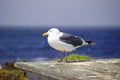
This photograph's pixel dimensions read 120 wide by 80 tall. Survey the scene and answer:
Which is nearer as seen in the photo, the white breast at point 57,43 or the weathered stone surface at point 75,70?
the weathered stone surface at point 75,70

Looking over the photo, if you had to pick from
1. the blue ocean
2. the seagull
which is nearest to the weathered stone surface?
the seagull

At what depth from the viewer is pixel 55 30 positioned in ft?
43.5

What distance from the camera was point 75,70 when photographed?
480 inches

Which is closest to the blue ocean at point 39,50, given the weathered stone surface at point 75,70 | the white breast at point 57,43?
the weathered stone surface at point 75,70

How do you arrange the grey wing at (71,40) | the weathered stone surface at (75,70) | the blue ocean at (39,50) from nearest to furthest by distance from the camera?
the weathered stone surface at (75,70), the grey wing at (71,40), the blue ocean at (39,50)

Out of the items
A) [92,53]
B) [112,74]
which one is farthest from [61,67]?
[92,53]

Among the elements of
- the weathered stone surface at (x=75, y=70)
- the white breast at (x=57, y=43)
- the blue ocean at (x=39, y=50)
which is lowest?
the weathered stone surface at (x=75, y=70)

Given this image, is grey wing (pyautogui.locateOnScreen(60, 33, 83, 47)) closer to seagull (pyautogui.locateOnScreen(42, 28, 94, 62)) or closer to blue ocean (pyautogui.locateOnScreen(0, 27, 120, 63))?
seagull (pyautogui.locateOnScreen(42, 28, 94, 62))

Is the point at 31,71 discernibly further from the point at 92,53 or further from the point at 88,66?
the point at 92,53

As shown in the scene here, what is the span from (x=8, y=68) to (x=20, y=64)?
10.1ft

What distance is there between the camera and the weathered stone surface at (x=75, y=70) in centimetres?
1138

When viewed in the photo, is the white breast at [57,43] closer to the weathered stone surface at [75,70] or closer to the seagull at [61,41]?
the seagull at [61,41]

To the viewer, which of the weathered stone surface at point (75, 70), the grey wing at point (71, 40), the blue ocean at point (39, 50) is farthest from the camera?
the blue ocean at point (39, 50)

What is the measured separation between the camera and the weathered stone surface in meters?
11.4
